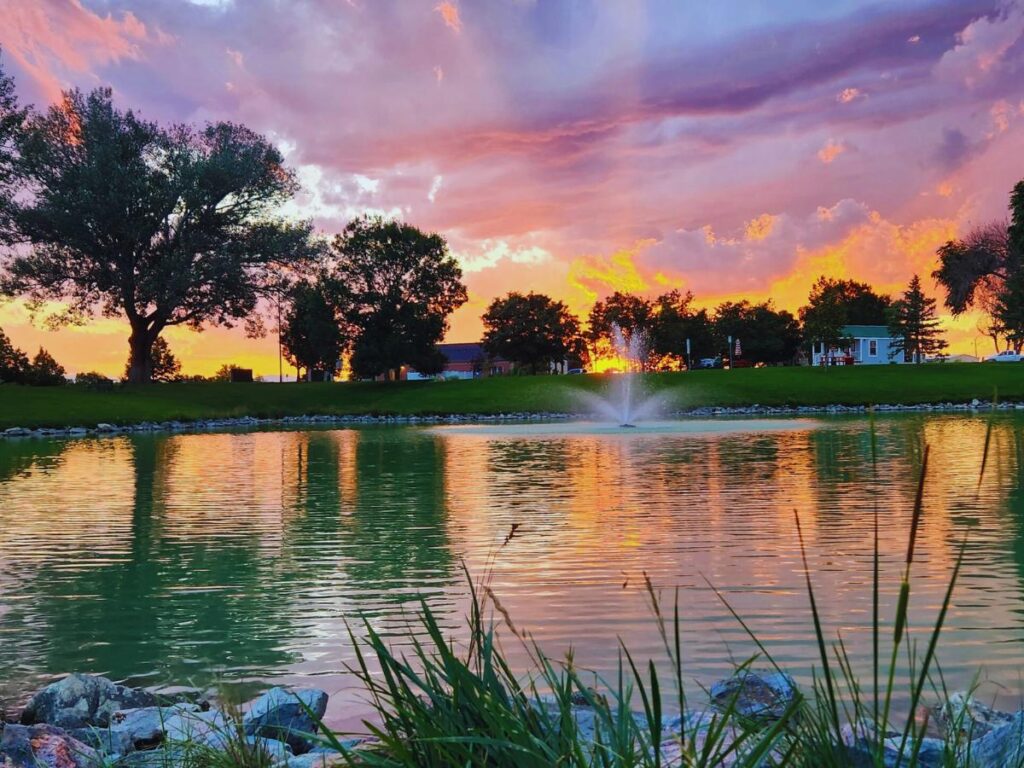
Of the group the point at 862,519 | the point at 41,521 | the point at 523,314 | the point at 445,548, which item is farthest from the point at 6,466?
the point at 523,314

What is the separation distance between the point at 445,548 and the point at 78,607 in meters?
3.43

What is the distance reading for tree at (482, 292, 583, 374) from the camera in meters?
103

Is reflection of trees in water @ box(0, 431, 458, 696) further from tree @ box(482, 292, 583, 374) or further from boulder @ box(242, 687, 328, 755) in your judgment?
tree @ box(482, 292, 583, 374)

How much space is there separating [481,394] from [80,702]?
56.1 m

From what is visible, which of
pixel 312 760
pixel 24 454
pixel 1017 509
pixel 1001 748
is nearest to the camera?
pixel 1001 748

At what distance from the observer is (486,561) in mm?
8055

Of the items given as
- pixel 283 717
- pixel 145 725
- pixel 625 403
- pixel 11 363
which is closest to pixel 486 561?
pixel 283 717

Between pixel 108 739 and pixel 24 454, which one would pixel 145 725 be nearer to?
pixel 108 739

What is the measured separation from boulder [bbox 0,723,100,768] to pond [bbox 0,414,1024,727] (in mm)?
1304

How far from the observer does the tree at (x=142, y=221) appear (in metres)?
53.4

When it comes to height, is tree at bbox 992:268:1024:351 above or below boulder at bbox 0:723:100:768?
above

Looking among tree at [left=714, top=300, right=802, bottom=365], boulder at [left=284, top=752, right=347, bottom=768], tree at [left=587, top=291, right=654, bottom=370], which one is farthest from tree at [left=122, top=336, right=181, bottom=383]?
boulder at [left=284, top=752, right=347, bottom=768]

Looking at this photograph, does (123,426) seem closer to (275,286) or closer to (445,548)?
(275,286)

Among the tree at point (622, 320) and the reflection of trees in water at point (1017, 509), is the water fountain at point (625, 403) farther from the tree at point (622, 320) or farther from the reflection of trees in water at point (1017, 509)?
the reflection of trees in water at point (1017, 509)
